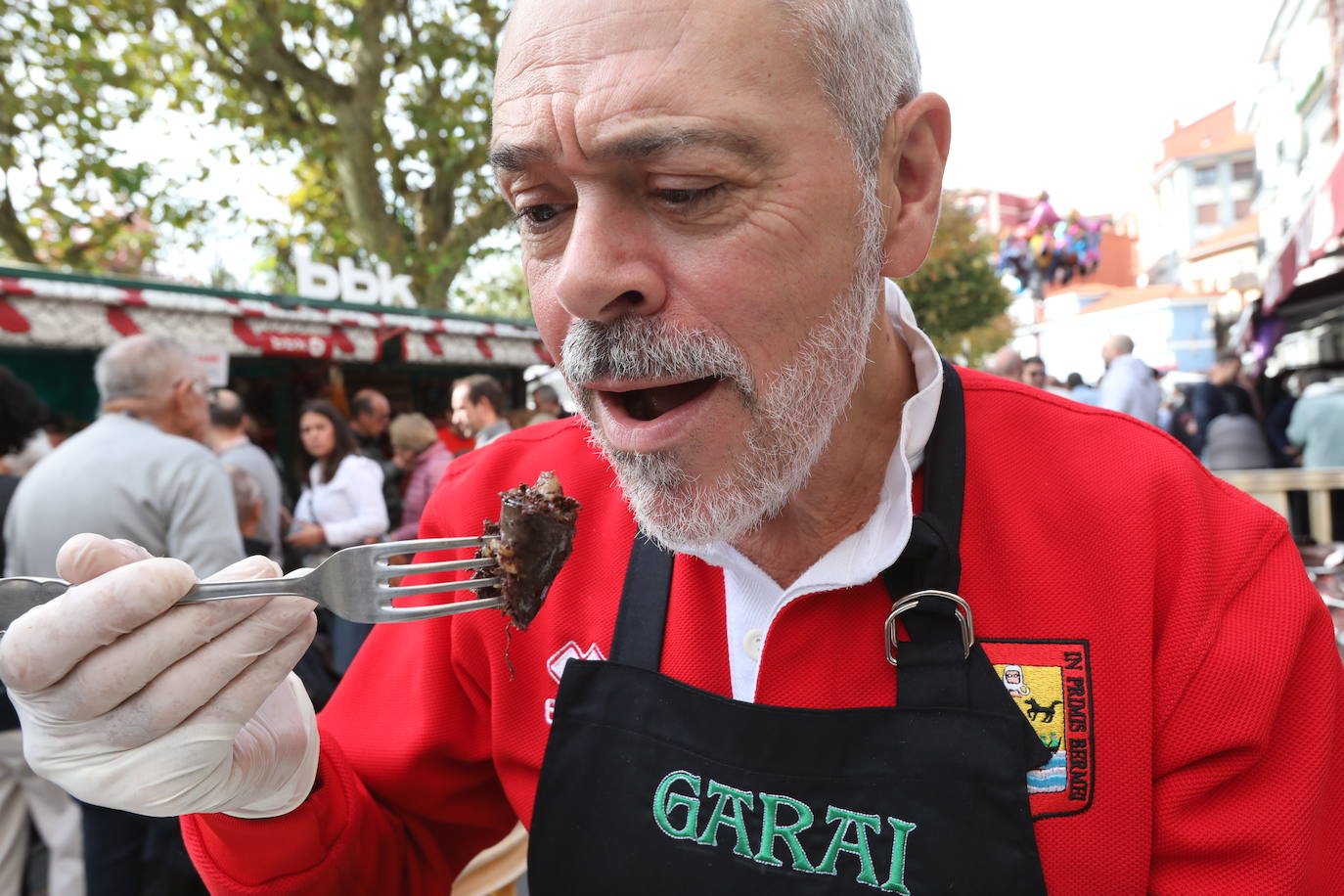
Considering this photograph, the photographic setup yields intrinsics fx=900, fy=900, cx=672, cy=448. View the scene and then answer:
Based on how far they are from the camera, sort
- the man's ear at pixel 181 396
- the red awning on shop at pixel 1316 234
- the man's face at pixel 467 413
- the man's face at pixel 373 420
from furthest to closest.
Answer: the man's face at pixel 373 420 → the man's face at pixel 467 413 → the red awning on shop at pixel 1316 234 → the man's ear at pixel 181 396

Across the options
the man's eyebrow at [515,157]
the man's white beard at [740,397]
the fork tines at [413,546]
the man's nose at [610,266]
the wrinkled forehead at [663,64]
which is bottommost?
the fork tines at [413,546]

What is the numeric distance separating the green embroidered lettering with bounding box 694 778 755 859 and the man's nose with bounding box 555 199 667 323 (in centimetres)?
71

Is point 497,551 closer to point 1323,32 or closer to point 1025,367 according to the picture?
point 1025,367

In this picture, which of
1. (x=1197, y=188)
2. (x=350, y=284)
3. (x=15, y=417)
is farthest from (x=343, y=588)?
(x=1197, y=188)

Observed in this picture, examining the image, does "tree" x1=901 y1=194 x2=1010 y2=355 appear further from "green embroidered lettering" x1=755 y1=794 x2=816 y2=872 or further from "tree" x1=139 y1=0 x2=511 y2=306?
"green embroidered lettering" x1=755 y1=794 x2=816 y2=872

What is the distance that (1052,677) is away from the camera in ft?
4.25

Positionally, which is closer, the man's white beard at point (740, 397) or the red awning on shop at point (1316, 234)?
the man's white beard at point (740, 397)

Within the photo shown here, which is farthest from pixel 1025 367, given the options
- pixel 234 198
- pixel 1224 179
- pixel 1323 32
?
pixel 1224 179

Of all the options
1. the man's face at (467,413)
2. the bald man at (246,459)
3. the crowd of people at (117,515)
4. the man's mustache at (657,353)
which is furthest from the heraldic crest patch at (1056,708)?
the man's face at (467,413)

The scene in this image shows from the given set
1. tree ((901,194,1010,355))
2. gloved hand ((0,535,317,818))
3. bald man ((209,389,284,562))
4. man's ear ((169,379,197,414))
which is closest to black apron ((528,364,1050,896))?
gloved hand ((0,535,317,818))

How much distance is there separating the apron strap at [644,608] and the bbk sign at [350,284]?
353 inches

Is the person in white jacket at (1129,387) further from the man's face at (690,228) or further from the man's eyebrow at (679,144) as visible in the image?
the man's eyebrow at (679,144)

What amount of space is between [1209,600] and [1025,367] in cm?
839

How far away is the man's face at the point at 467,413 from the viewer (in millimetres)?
6121
